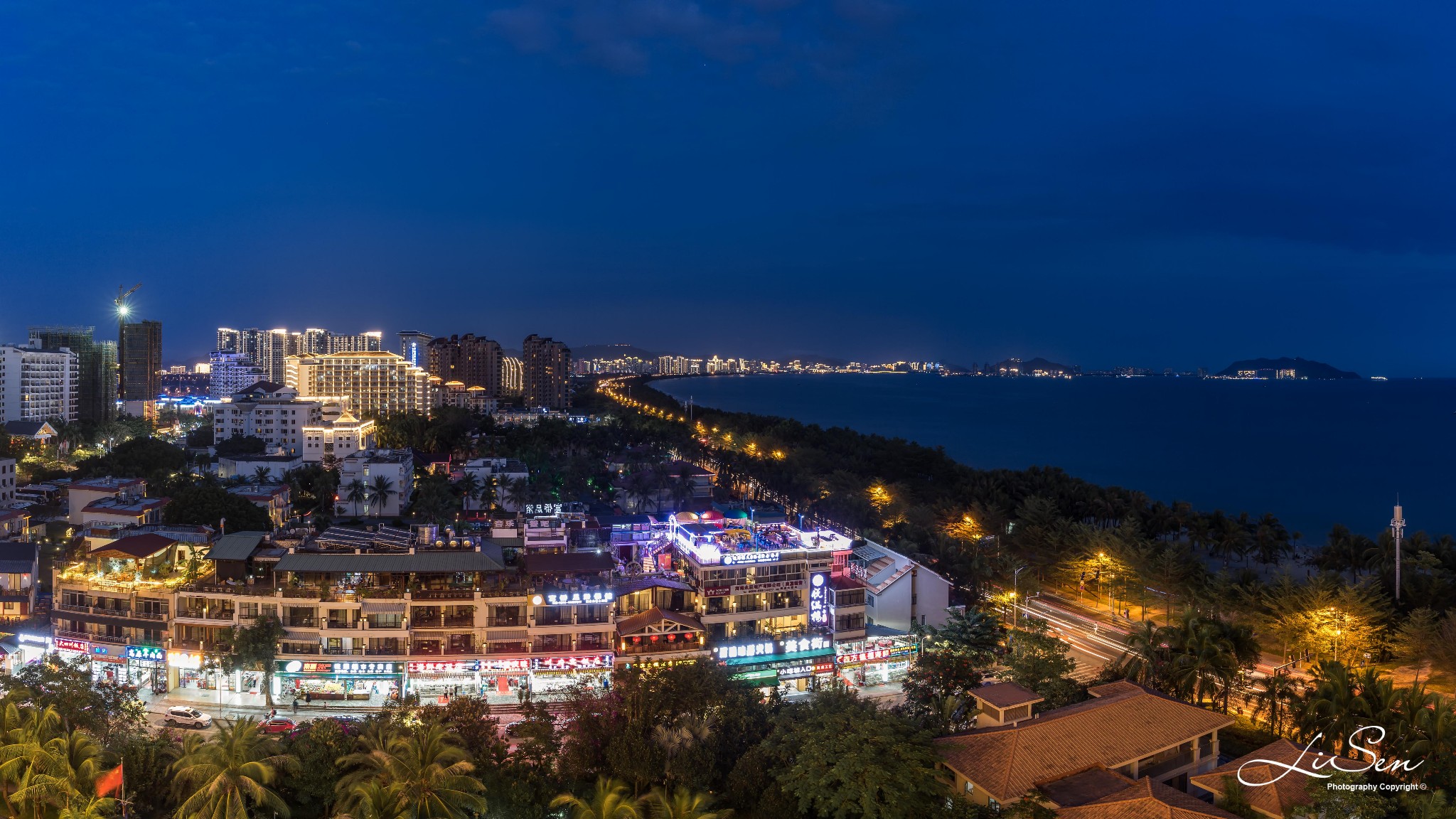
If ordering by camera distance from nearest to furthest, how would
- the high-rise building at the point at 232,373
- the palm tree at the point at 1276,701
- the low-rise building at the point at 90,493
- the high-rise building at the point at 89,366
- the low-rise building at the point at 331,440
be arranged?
the palm tree at the point at 1276,701 < the low-rise building at the point at 90,493 < the low-rise building at the point at 331,440 < the high-rise building at the point at 89,366 < the high-rise building at the point at 232,373

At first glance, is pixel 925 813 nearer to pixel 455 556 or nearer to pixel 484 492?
pixel 455 556

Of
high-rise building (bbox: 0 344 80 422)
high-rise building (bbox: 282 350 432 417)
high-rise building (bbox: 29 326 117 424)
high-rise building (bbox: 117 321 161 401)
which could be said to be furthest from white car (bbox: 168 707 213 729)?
high-rise building (bbox: 117 321 161 401)

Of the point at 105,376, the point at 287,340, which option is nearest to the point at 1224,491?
the point at 105,376

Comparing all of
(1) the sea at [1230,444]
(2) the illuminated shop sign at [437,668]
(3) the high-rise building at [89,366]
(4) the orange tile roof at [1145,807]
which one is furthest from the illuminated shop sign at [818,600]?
(3) the high-rise building at [89,366]

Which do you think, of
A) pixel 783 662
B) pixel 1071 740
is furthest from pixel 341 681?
pixel 1071 740

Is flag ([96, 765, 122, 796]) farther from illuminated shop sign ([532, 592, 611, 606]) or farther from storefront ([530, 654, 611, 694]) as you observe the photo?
illuminated shop sign ([532, 592, 611, 606])

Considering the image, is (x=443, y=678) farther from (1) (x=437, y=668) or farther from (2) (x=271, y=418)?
(2) (x=271, y=418)

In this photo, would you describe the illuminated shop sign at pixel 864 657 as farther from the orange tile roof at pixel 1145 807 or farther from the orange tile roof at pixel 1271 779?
the orange tile roof at pixel 1145 807
